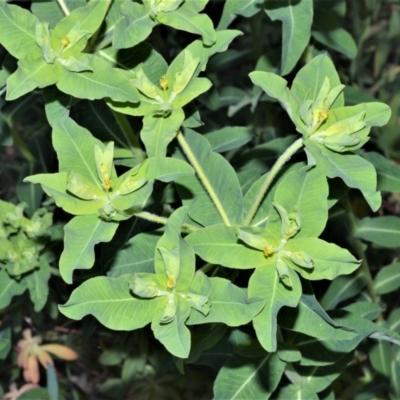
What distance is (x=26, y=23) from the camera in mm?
1098

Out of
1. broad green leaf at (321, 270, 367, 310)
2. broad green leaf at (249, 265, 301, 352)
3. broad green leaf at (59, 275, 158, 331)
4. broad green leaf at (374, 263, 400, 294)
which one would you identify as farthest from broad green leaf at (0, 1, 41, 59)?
broad green leaf at (374, 263, 400, 294)

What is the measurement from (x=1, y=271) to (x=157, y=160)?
0.62 meters

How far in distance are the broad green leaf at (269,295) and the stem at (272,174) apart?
0.11m

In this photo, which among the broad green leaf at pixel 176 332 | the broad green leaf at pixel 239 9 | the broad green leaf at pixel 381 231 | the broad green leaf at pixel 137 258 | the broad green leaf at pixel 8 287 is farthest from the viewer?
the broad green leaf at pixel 381 231

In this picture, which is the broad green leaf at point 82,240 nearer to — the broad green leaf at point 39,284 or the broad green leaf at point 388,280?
the broad green leaf at point 39,284

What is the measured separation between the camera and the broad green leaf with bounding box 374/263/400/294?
1.62 metres

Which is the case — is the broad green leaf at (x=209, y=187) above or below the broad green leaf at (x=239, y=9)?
below

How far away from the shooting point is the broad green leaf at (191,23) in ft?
3.53

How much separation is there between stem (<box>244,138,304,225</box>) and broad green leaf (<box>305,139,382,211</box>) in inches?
0.7

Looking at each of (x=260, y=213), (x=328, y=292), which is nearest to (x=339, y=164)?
(x=260, y=213)

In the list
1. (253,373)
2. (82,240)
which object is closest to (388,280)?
(253,373)

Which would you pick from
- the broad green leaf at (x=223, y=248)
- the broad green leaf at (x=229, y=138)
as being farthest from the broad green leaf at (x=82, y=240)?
the broad green leaf at (x=229, y=138)

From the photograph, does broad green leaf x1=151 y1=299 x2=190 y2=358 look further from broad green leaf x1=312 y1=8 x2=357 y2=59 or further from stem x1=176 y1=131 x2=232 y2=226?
broad green leaf x1=312 y1=8 x2=357 y2=59

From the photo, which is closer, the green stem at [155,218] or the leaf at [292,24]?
the green stem at [155,218]
